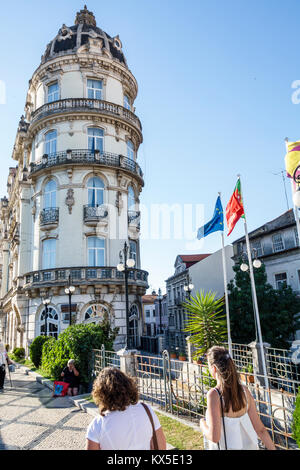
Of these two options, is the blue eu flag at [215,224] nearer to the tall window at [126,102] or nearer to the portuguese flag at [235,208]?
the portuguese flag at [235,208]

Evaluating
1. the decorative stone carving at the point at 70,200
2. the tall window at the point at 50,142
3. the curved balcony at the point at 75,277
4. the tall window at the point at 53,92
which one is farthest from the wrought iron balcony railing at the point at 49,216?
the tall window at the point at 53,92

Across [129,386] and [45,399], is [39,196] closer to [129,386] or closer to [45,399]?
[45,399]

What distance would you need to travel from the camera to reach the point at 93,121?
25.4m

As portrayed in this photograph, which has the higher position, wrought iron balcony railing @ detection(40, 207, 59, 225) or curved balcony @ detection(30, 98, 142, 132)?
curved balcony @ detection(30, 98, 142, 132)

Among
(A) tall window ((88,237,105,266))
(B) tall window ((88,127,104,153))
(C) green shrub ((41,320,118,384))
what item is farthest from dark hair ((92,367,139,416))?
(B) tall window ((88,127,104,153))

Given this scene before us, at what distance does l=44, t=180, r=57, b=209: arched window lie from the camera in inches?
973

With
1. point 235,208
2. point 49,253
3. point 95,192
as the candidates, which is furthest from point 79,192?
point 235,208

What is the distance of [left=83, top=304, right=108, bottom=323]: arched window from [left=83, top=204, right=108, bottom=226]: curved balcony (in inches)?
232

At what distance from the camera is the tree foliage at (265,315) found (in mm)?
18859

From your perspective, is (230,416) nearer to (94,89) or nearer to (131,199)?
(131,199)

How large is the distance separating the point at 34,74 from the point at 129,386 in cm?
3093

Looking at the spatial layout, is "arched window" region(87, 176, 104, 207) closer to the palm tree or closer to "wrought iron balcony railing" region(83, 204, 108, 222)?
"wrought iron balcony railing" region(83, 204, 108, 222)
